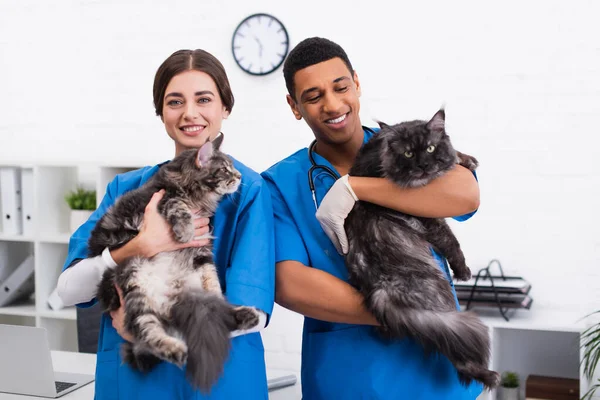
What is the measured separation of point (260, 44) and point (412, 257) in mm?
2504

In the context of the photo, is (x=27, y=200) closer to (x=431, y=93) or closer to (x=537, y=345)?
(x=431, y=93)

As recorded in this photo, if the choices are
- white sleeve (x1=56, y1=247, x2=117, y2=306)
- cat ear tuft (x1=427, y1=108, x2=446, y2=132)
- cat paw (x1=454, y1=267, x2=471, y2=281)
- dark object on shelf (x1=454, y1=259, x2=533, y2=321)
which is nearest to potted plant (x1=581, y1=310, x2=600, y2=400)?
dark object on shelf (x1=454, y1=259, x2=533, y2=321)

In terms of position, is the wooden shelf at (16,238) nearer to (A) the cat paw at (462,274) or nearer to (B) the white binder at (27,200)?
(B) the white binder at (27,200)

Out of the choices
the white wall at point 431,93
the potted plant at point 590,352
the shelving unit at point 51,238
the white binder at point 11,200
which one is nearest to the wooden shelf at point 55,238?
the shelving unit at point 51,238

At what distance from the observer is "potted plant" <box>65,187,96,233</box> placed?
12.1 feet

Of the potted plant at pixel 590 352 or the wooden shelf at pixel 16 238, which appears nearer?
the potted plant at pixel 590 352

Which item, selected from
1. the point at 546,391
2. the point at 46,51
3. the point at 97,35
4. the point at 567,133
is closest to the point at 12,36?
the point at 46,51

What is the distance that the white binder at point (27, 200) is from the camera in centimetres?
372

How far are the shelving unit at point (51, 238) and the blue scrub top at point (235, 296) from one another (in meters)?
2.21

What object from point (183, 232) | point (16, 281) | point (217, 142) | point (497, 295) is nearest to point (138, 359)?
point (183, 232)

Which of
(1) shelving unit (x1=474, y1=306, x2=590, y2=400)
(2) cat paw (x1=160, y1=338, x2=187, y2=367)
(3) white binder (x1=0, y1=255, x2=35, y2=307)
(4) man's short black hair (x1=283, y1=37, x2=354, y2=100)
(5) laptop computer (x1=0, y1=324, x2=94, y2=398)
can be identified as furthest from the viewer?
(3) white binder (x1=0, y1=255, x2=35, y2=307)

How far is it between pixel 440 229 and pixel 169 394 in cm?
82

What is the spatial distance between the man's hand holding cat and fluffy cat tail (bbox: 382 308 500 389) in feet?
1.79

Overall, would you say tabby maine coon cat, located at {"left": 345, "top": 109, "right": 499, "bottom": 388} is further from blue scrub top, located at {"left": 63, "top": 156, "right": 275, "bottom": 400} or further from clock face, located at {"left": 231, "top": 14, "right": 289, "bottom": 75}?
clock face, located at {"left": 231, "top": 14, "right": 289, "bottom": 75}
